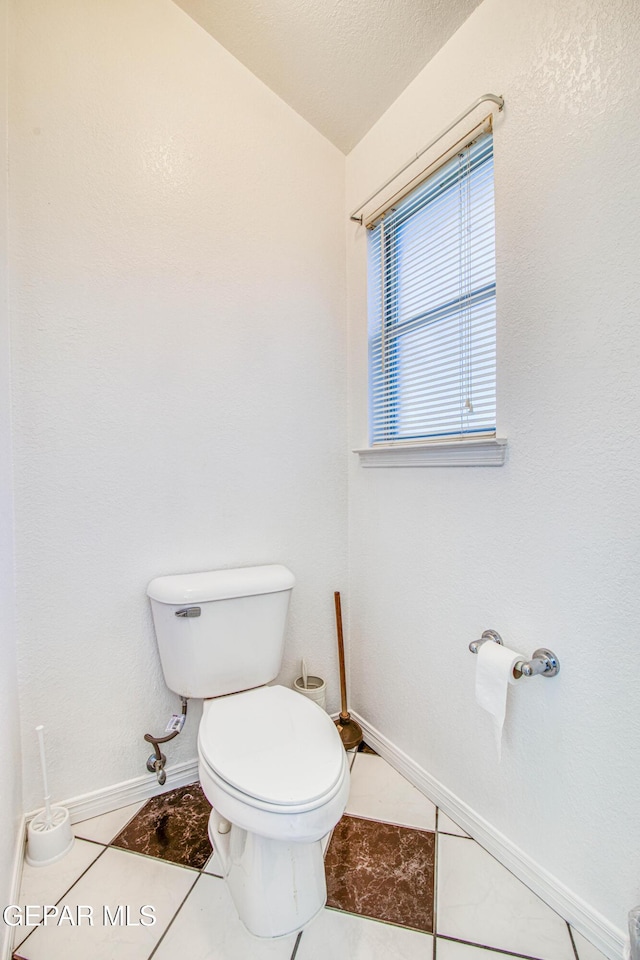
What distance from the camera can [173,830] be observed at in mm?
1273

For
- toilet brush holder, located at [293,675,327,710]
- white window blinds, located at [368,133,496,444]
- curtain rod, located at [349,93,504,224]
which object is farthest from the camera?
toilet brush holder, located at [293,675,327,710]

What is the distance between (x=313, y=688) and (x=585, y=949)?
0.97m

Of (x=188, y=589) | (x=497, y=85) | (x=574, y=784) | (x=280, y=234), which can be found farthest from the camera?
(x=280, y=234)

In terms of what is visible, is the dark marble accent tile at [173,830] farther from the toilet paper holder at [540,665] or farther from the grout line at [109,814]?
the toilet paper holder at [540,665]

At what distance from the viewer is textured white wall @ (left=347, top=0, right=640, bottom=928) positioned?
35.0 inches

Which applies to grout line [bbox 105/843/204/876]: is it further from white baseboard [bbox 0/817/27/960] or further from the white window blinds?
the white window blinds

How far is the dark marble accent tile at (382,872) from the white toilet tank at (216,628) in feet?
1.67

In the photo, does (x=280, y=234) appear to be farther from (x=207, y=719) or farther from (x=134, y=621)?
(x=207, y=719)

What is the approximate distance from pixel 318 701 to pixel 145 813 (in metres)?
0.66

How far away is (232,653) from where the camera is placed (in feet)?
4.40

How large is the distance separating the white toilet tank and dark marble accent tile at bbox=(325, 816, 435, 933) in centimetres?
51

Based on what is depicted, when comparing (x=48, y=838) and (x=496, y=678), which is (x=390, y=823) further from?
(x=48, y=838)

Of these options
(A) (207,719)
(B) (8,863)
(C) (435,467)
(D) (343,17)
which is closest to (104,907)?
(B) (8,863)

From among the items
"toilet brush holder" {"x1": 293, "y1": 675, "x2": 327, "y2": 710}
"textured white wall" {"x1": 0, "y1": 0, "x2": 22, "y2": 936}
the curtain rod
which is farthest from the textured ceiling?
"toilet brush holder" {"x1": 293, "y1": 675, "x2": 327, "y2": 710}
